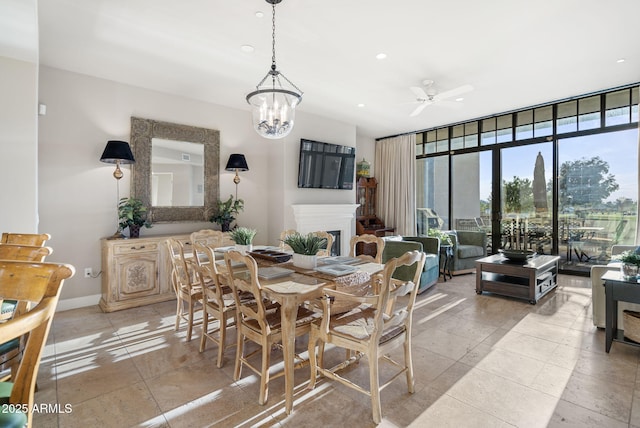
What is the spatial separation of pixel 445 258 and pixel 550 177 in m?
2.35

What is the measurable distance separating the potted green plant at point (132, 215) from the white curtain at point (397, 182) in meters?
5.08

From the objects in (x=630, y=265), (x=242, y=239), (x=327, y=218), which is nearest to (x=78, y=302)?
(x=242, y=239)

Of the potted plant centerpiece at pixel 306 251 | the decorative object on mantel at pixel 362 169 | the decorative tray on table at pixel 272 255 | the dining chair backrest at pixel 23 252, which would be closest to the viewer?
the dining chair backrest at pixel 23 252

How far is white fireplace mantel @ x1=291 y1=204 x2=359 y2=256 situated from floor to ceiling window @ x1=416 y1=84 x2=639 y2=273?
210 cm

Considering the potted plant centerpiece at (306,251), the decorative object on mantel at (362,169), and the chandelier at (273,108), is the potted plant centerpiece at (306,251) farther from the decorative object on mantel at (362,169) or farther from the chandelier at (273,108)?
the decorative object on mantel at (362,169)

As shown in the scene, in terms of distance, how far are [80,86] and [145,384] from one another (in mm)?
3602

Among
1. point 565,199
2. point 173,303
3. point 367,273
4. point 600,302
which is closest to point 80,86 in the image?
point 173,303

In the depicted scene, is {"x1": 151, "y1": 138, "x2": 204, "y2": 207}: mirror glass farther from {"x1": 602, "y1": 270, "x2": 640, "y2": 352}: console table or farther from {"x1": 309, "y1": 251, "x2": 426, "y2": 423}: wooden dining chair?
{"x1": 602, "y1": 270, "x2": 640, "y2": 352}: console table

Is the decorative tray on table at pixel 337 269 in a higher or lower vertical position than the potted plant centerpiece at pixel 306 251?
lower

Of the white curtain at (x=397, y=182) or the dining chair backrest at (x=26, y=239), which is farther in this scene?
the white curtain at (x=397, y=182)

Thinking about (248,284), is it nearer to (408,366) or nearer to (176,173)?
(408,366)

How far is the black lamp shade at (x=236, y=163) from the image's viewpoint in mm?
4895

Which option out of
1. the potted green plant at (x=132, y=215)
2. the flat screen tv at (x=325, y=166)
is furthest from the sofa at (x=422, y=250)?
the potted green plant at (x=132, y=215)

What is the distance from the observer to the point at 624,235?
489 cm
